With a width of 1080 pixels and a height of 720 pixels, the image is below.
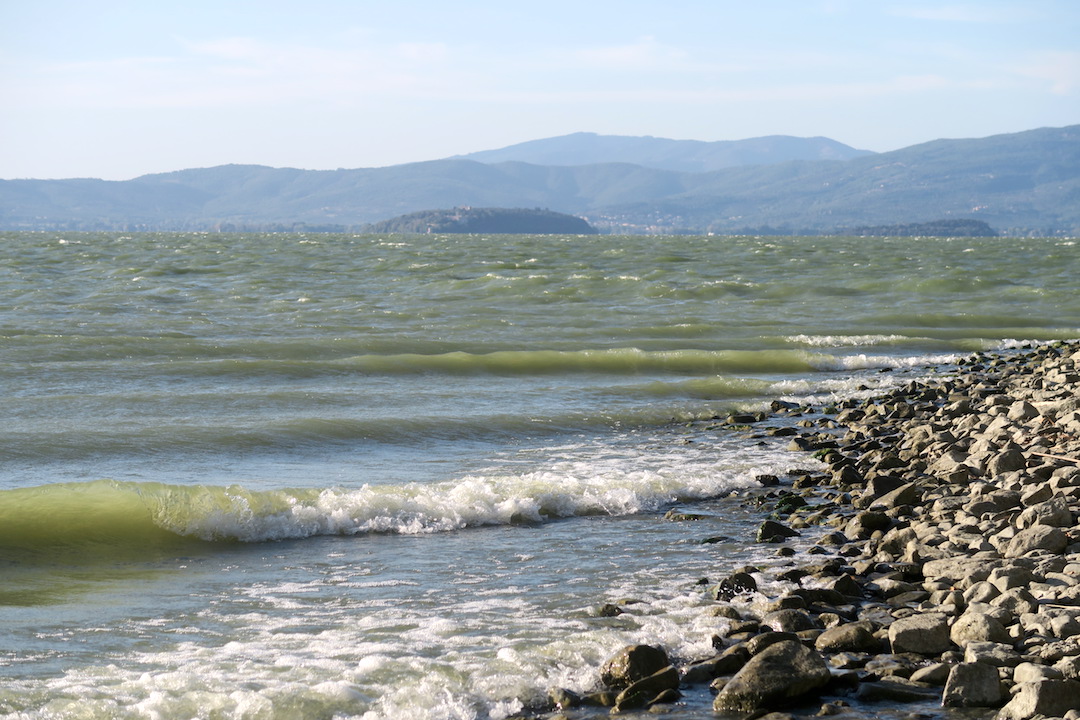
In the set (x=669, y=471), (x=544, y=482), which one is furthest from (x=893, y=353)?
(x=544, y=482)

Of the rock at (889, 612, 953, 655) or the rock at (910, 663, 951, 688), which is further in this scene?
the rock at (889, 612, 953, 655)

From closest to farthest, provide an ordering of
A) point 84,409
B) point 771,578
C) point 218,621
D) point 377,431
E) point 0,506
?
1. point 218,621
2. point 771,578
3. point 0,506
4. point 377,431
5. point 84,409

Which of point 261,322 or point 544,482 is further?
point 261,322

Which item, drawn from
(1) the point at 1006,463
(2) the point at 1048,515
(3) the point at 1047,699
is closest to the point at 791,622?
(3) the point at 1047,699

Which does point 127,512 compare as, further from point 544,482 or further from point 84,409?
point 84,409

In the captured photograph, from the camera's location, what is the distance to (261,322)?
2683 centimetres

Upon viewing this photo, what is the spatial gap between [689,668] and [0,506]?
21.6ft

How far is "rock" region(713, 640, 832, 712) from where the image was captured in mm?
5484

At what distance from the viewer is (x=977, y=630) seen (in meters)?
5.95

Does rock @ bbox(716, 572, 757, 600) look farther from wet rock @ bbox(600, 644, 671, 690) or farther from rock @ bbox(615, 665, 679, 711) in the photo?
rock @ bbox(615, 665, 679, 711)

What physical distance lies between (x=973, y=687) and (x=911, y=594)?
1568 millimetres

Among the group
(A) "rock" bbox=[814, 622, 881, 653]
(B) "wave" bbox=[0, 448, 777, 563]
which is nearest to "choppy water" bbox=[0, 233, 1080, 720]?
(B) "wave" bbox=[0, 448, 777, 563]

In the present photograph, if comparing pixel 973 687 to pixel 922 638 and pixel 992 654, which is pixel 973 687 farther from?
pixel 922 638

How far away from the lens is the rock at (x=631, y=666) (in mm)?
5801
